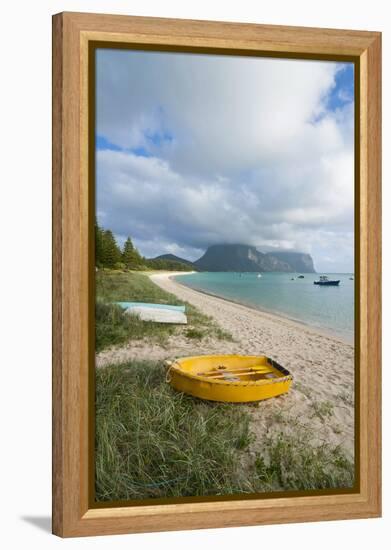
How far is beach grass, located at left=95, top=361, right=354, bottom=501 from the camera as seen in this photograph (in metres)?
4.20

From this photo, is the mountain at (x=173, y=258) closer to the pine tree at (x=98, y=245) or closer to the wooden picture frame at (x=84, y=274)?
the pine tree at (x=98, y=245)

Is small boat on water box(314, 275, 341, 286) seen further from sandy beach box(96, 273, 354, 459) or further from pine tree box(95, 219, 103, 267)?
pine tree box(95, 219, 103, 267)

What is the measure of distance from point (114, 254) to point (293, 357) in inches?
53.8

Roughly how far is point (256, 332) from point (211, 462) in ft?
2.89

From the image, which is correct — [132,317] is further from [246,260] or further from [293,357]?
[293,357]

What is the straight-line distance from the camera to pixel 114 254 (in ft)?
14.0

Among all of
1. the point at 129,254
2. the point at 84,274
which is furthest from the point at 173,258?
the point at 84,274

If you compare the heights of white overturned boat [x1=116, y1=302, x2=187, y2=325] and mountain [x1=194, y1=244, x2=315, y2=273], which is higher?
mountain [x1=194, y1=244, x2=315, y2=273]

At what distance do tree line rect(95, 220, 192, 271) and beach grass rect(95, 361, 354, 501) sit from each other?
0.63 m

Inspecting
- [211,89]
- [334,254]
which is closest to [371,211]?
[334,254]

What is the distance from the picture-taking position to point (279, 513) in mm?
4348

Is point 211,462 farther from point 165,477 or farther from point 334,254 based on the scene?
point 334,254

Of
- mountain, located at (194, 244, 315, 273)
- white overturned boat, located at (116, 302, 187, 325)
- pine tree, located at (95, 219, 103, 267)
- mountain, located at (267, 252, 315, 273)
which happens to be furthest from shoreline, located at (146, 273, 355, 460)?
pine tree, located at (95, 219, 103, 267)

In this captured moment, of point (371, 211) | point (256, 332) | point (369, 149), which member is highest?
point (369, 149)
